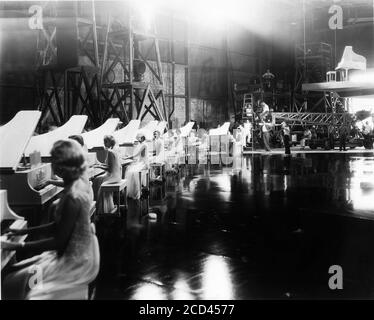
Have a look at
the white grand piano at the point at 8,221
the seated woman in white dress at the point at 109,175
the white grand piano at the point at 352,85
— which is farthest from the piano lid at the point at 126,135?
the white grand piano at the point at 8,221

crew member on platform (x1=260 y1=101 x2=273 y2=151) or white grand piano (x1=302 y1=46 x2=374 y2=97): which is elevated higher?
white grand piano (x1=302 y1=46 x2=374 y2=97)

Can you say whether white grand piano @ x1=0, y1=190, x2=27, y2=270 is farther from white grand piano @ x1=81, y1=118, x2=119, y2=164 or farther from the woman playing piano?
white grand piano @ x1=81, y1=118, x2=119, y2=164

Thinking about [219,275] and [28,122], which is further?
[28,122]

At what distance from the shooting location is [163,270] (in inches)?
154

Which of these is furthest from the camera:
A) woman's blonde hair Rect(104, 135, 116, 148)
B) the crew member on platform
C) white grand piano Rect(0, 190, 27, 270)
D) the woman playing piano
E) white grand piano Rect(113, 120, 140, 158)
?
the crew member on platform

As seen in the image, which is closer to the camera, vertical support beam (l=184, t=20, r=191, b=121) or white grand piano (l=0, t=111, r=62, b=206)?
white grand piano (l=0, t=111, r=62, b=206)

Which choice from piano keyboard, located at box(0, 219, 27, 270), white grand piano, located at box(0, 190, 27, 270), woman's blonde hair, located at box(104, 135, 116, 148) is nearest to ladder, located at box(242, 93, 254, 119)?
woman's blonde hair, located at box(104, 135, 116, 148)

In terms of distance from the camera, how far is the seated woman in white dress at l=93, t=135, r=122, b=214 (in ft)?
19.3

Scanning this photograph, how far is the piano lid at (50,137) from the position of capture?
5.73 m

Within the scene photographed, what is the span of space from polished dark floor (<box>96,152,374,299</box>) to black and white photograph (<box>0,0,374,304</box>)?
2 cm
